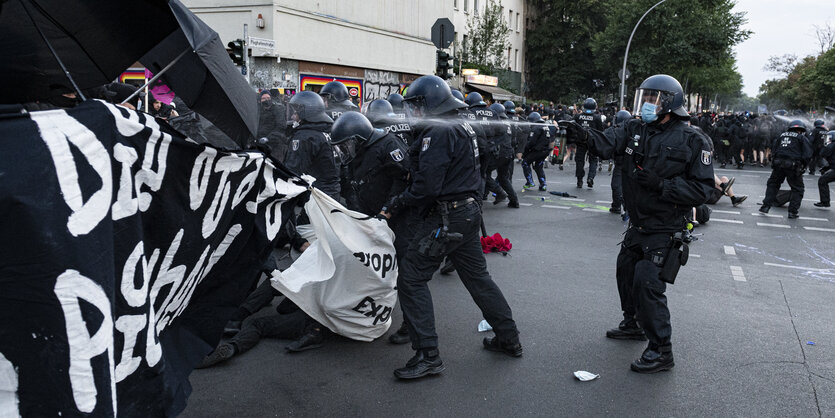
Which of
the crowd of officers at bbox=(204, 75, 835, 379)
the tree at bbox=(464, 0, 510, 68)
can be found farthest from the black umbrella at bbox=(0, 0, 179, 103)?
the tree at bbox=(464, 0, 510, 68)

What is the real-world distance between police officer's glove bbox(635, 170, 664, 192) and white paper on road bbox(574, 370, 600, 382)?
1.38 m

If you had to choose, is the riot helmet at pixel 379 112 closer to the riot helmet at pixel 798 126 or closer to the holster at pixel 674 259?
the holster at pixel 674 259

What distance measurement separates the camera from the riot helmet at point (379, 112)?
6708mm

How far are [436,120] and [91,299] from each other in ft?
9.54

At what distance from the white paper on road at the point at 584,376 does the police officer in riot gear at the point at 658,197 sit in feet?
1.09

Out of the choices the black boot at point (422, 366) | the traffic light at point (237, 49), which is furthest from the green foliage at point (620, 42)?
the black boot at point (422, 366)

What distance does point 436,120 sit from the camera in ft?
14.8

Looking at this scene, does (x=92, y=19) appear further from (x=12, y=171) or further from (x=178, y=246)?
(x=12, y=171)

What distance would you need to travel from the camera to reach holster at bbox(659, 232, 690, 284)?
436 cm


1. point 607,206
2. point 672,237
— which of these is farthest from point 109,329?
point 607,206

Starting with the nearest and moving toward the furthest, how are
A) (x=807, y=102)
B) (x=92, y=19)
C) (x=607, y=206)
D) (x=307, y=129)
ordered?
(x=92, y=19) → (x=307, y=129) → (x=607, y=206) → (x=807, y=102)

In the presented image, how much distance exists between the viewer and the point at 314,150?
6.58 meters

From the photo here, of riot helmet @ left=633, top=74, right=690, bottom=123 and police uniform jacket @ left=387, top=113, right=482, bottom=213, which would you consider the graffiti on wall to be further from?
police uniform jacket @ left=387, top=113, right=482, bottom=213

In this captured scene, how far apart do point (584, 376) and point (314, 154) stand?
3.66 m
